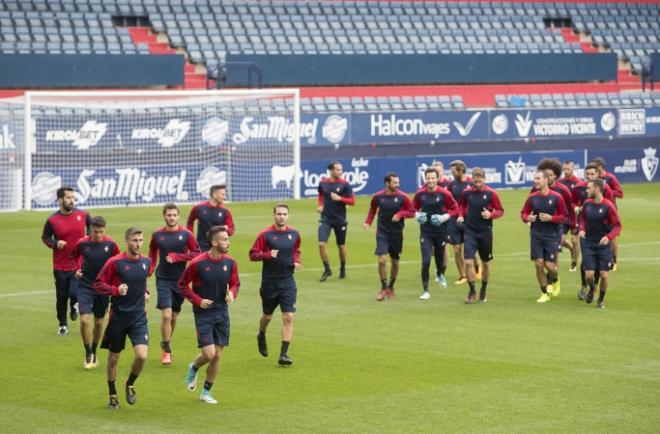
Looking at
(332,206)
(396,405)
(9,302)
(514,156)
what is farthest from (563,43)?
(396,405)

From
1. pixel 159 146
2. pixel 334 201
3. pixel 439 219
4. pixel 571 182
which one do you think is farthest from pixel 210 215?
pixel 159 146

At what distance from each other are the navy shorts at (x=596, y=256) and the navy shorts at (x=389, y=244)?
123 inches

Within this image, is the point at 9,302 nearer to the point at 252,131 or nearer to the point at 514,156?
the point at 252,131

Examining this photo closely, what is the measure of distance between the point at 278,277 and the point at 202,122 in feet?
74.2

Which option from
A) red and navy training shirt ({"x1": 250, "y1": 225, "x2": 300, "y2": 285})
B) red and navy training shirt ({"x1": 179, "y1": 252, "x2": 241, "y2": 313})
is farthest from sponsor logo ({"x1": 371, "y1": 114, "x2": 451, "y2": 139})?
red and navy training shirt ({"x1": 179, "y1": 252, "x2": 241, "y2": 313})

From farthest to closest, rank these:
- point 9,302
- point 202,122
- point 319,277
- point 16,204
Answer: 1. point 202,122
2. point 16,204
3. point 319,277
4. point 9,302

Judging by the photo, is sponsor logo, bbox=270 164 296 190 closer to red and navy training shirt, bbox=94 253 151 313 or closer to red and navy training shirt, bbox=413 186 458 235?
red and navy training shirt, bbox=413 186 458 235

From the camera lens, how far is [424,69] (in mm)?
50781

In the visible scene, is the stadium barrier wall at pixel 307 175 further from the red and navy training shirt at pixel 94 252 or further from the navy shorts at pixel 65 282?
the red and navy training shirt at pixel 94 252

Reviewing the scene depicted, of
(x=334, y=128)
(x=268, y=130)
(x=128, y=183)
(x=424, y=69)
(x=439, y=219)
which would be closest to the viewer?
(x=439, y=219)

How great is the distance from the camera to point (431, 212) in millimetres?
22688

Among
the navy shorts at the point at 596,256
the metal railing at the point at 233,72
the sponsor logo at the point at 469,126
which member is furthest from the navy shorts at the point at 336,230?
the sponsor logo at the point at 469,126

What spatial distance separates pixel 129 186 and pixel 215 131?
3307 mm

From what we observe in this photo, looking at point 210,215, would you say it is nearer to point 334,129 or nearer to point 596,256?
point 596,256
